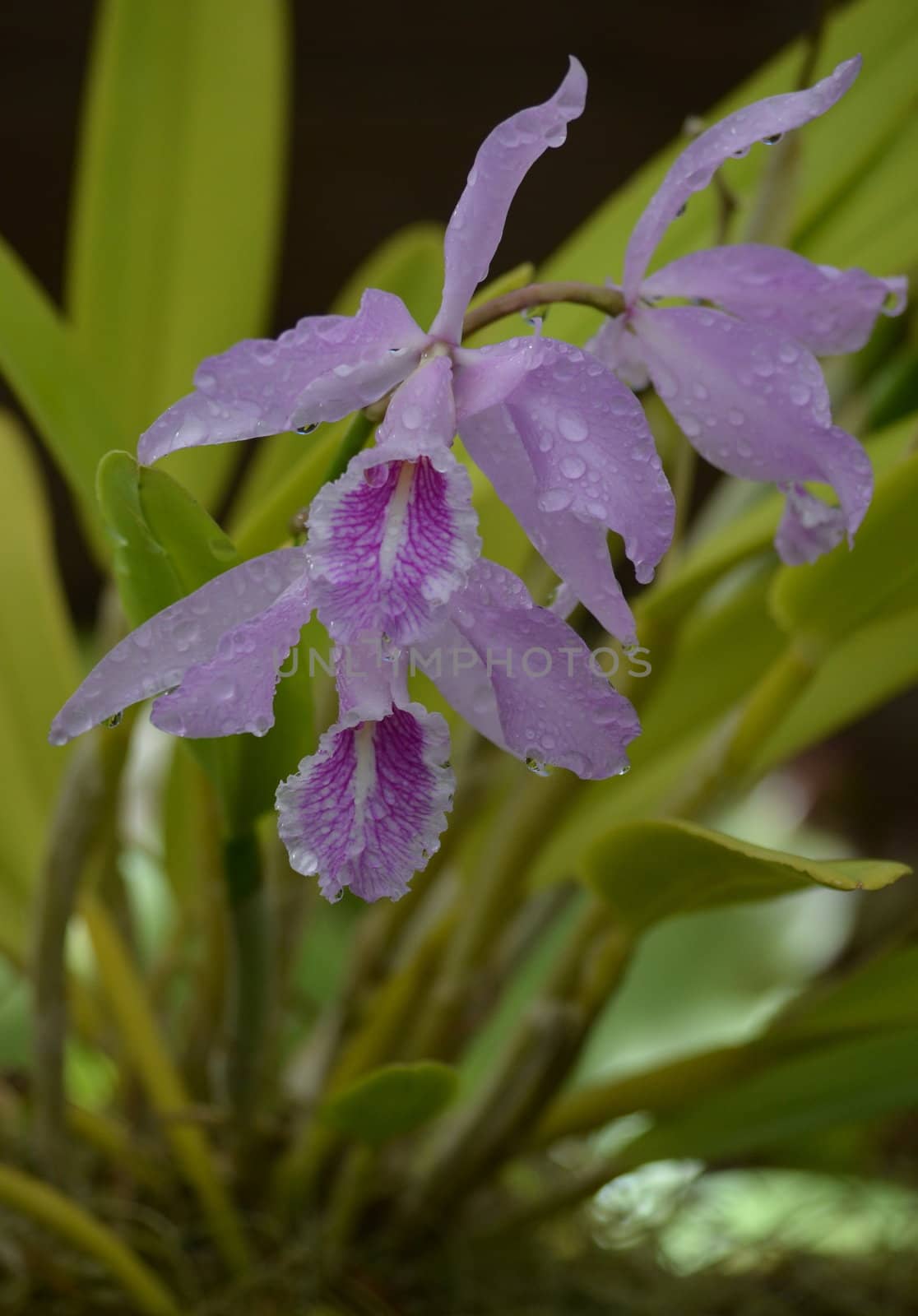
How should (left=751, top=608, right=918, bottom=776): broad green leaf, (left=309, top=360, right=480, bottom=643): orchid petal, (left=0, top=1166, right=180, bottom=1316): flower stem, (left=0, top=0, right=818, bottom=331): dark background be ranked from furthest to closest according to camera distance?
(left=0, top=0, right=818, bottom=331): dark background → (left=751, top=608, right=918, bottom=776): broad green leaf → (left=0, top=1166, right=180, bottom=1316): flower stem → (left=309, top=360, right=480, bottom=643): orchid petal

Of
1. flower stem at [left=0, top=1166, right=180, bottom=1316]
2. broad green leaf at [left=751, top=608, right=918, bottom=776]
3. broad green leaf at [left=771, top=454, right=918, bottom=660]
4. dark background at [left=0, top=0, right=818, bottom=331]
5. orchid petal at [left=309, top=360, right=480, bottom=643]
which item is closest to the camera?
orchid petal at [left=309, top=360, right=480, bottom=643]

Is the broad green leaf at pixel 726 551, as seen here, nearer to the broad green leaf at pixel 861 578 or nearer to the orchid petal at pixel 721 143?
the broad green leaf at pixel 861 578

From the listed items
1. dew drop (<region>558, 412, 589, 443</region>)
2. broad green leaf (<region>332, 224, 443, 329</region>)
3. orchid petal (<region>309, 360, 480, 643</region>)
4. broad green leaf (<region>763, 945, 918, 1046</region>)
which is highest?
orchid petal (<region>309, 360, 480, 643</region>)

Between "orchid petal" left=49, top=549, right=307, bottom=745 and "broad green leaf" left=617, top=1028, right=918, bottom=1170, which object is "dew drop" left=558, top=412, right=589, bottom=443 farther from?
"broad green leaf" left=617, top=1028, right=918, bottom=1170

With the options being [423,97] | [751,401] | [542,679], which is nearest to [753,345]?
[751,401]

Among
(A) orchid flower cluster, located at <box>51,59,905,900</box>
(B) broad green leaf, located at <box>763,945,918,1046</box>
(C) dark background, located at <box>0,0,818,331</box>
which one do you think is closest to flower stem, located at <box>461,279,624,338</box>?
(A) orchid flower cluster, located at <box>51,59,905,900</box>

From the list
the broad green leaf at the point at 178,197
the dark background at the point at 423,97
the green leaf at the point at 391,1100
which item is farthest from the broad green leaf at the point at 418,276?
the dark background at the point at 423,97

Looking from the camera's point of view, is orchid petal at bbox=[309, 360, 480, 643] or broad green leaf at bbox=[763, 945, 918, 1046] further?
A: broad green leaf at bbox=[763, 945, 918, 1046]
